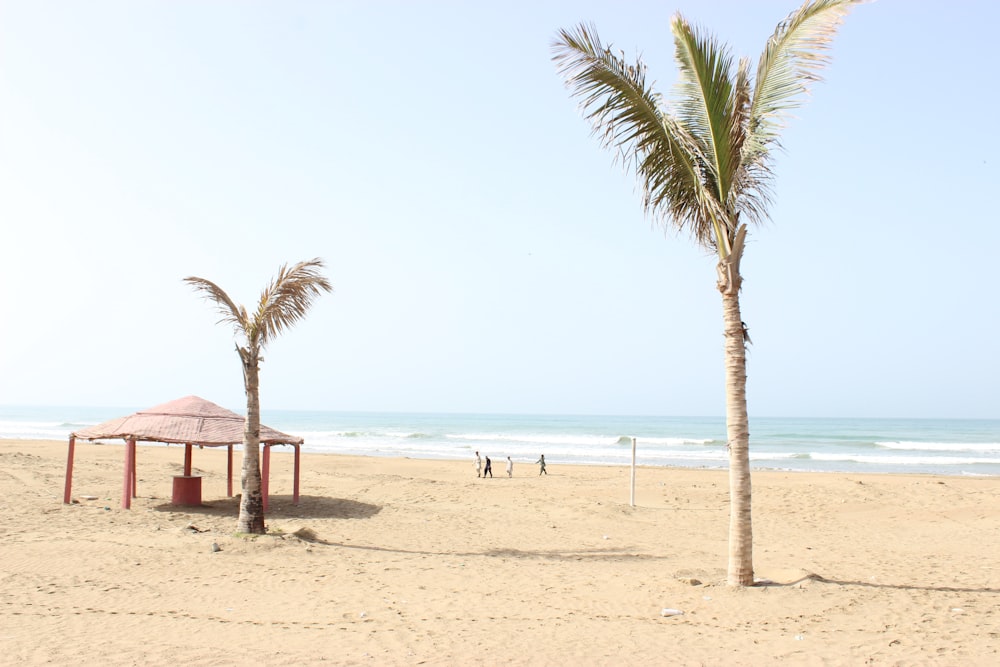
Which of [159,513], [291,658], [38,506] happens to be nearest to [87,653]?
[291,658]

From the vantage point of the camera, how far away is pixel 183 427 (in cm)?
1527

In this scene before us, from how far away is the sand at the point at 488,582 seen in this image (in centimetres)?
641

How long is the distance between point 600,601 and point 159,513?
10146 millimetres

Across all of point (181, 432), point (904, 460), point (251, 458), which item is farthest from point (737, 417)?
point (904, 460)

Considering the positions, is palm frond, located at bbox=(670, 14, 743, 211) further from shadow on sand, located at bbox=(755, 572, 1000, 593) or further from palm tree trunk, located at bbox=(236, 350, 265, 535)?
palm tree trunk, located at bbox=(236, 350, 265, 535)

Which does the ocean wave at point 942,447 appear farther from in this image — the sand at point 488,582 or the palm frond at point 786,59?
the palm frond at point 786,59

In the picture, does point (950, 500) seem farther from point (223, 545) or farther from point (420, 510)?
point (223, 545)

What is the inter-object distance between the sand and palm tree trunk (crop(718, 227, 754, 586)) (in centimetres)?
39

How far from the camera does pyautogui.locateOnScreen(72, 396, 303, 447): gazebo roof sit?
48.9 ft

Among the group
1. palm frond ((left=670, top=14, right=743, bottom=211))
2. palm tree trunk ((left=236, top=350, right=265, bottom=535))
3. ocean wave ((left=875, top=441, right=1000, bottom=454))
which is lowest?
ocean wave ((left=875, top=441, right=1000, bottom=454))

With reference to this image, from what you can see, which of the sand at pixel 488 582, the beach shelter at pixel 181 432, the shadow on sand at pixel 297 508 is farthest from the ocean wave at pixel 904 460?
the beach shelter at pixel 181 432

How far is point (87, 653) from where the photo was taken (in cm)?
609

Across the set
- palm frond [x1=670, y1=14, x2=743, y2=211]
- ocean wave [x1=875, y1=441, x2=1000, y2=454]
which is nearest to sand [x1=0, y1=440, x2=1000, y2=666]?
palm frond [x1=670, y1=14, x2=743, y2=211]

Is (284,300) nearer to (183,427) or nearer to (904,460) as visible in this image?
(183,427)
